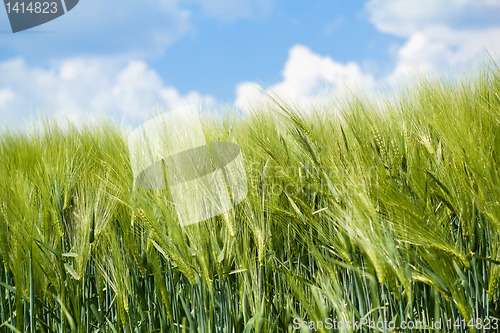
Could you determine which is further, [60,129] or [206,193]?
[60,129]

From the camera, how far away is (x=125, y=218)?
133cm

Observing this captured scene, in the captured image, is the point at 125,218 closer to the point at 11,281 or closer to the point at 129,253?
the point at 129,253

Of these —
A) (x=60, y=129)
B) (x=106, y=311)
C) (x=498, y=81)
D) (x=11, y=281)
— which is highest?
(x=60, y=129)

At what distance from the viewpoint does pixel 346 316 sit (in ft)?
3.08

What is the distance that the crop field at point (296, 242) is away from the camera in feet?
3.18

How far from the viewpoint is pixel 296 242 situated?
1.41 meters

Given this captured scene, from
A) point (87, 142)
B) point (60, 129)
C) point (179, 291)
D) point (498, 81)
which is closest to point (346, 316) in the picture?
point (179, 291)

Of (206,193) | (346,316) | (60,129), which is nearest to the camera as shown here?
(346,316)

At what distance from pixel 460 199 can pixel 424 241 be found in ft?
0.62

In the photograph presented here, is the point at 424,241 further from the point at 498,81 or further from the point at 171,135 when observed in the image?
the point at 498,81

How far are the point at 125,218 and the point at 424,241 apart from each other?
98 centimetres

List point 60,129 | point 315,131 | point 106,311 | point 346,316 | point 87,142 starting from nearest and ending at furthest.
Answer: point 346,316 → point 106,311 → point 315,131 → point 87,142 → point 60,129

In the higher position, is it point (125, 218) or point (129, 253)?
point (125, 218)

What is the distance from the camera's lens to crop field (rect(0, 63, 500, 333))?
97cm
